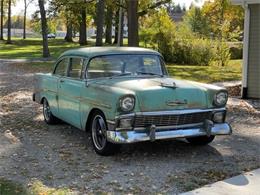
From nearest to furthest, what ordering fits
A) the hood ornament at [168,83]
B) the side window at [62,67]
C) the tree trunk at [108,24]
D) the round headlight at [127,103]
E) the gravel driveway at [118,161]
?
1. the gravel driveway at [118,161]
2. the round headlight at [127,103]
3. the hood ornament at [168,83]
4. the side window at [62,67]
5. the tree trunk at [108,24]

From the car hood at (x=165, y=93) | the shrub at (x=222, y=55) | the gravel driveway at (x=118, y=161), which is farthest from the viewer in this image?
the shrub at (x=222, y=55)

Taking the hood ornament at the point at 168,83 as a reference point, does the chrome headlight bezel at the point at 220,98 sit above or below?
below

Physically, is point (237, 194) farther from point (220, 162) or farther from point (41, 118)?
point (41, 118)

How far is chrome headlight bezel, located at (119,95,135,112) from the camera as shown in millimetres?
6582

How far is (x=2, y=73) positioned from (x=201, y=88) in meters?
15.5

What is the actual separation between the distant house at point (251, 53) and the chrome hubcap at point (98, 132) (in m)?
7.24

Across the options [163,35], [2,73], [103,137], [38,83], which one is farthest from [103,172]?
[163,35]

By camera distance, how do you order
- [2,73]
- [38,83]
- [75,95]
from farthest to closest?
[2,73] < [38,83] < [75,95]

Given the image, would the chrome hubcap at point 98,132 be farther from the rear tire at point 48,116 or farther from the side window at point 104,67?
the rear tire at point 48,116

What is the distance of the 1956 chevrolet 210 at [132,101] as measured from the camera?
6656 millimetres

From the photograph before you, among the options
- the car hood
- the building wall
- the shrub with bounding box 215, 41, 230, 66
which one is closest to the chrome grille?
the car hood

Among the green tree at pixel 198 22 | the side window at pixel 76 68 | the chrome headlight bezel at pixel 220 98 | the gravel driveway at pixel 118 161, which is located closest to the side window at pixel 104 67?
the side window at pixel 76 68

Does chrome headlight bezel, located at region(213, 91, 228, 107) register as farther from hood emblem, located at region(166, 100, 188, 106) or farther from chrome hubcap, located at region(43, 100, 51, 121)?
chrome hubcap, located at region(43, 100, 51, 121)

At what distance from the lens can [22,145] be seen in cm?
780
